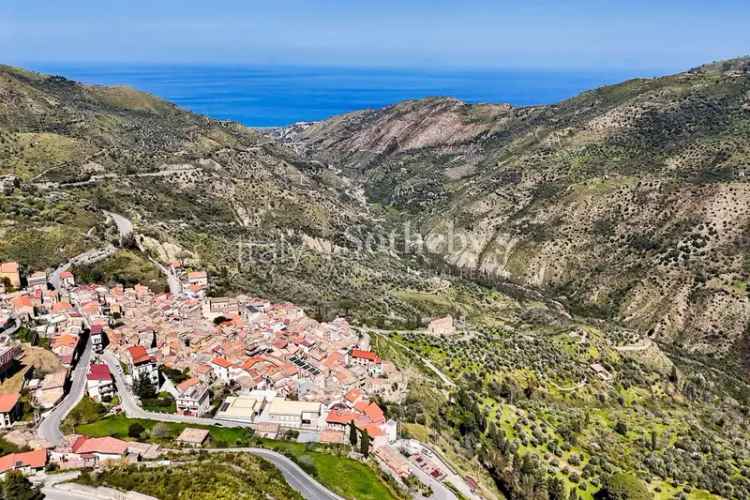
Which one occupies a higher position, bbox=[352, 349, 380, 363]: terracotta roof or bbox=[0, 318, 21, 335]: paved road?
bbox=[0, 318, 21, 335]: paved road

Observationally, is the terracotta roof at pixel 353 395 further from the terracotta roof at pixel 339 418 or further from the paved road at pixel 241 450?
the paved road at pixel 241 450

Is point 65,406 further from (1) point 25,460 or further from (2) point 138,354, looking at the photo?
(1) point 25,460

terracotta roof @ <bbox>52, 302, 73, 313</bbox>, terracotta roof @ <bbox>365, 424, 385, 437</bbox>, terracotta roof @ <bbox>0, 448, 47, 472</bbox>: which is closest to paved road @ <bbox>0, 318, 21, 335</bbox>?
terracotta roof @ <bbox>52, 302, 73, 313</bbox>

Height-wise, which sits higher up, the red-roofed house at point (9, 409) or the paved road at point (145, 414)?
the red-roofed house at point (9, 409)

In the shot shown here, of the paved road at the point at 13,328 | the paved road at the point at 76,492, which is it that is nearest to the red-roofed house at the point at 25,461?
the paved road at the point at 76,492

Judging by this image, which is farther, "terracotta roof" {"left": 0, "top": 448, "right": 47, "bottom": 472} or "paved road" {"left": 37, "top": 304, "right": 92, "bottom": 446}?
"paved road" {"left": 37, "top": 304, "right": 92, "bottom": 446}

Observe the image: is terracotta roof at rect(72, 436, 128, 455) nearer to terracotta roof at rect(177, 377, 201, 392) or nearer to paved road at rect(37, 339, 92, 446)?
paved road at rect(37, 339, 92, 446)

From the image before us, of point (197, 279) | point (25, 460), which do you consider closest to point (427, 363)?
point (197, 279)
